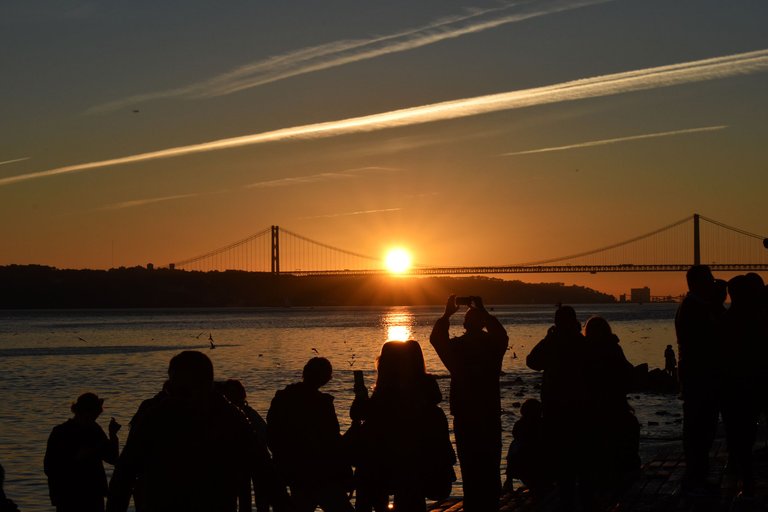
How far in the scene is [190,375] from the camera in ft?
14.6

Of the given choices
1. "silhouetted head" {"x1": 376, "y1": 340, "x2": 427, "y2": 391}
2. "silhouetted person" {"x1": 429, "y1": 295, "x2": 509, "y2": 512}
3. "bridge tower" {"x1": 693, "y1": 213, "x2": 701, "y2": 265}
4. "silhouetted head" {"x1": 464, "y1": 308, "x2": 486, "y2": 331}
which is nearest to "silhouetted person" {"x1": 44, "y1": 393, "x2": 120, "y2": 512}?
"silhouetted head" {"x1": 376, "y1": 340, "x2": 427, "y2": 391}

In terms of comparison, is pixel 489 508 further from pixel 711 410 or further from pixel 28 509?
pixel 28 509

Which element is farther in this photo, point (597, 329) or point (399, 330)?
point (399, 330)

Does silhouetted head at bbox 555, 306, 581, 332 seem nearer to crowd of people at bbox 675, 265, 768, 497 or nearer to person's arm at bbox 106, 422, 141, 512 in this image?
crowd of people at bbox 675, 265, 768, 497

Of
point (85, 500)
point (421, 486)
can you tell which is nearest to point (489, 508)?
point (421, 486)

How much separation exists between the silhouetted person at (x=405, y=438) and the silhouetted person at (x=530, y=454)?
286 centimetres

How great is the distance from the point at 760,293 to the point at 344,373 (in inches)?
1343

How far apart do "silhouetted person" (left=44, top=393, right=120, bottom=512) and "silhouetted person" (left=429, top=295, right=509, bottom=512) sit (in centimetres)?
229

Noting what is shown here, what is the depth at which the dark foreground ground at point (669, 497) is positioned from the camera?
7.88 meters

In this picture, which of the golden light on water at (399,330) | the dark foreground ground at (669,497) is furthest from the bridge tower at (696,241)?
the dark foreground ground at (669,497)

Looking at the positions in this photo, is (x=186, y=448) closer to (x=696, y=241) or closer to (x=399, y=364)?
(x=399, y=364)

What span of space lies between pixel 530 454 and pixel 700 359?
200 centimetres

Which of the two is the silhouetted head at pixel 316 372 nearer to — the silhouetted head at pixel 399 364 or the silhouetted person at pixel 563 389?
the silhouetted head at pixel 399 364

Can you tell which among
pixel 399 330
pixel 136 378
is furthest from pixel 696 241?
pixel 136 378
